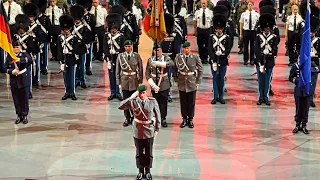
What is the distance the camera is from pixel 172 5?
696 inches

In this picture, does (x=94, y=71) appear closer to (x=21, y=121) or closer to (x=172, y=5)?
(x=172, y=5)

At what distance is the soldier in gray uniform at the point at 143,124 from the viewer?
10.8 meters

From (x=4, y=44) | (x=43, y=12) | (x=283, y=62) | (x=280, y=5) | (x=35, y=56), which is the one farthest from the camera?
(x=280, y=5)

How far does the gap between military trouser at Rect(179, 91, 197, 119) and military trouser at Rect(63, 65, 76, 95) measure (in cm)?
303

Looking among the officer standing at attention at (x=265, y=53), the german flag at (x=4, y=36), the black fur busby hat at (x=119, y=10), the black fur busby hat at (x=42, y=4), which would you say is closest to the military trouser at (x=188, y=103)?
the officer standing at attention at (x=265, y=53)

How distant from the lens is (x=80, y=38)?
16.3 meters

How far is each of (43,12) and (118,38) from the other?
378 centimetres

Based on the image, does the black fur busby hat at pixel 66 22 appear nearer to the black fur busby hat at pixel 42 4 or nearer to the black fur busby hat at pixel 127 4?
the black fur busby hat at pixel 127 4

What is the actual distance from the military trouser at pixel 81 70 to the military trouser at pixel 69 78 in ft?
2.70

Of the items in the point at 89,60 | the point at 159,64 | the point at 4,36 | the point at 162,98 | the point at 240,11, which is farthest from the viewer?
the point at 240,11

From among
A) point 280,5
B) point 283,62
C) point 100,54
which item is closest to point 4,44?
point 100,54

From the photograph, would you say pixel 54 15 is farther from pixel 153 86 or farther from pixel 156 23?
pixel 153 86

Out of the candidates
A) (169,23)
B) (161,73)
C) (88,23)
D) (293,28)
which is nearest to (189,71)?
(161,73)

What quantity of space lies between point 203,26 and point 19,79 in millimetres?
6519
